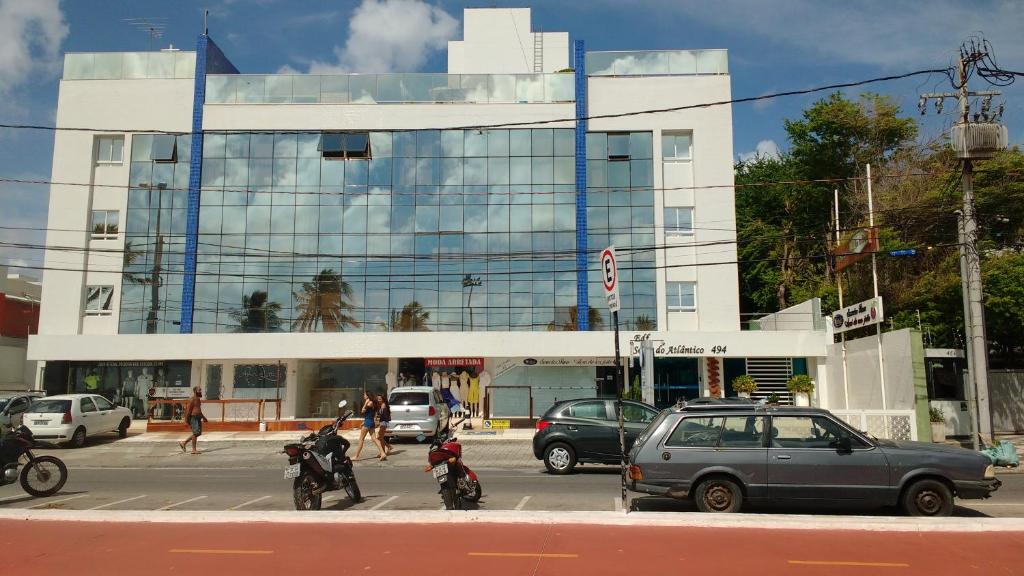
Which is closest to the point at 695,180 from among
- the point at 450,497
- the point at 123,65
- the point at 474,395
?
the point at 474,395

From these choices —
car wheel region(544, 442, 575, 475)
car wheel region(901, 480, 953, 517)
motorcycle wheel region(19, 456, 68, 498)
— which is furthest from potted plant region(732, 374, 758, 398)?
motorcycle wheel region(19, 456, 68, 498)

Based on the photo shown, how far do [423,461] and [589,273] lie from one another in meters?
15.3

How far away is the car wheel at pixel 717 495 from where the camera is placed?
10.1 meters

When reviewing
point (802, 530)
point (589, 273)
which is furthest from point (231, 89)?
point (802, 530)

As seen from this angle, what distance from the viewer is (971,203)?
62.5ft

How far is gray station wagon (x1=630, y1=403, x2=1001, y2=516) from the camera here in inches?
385

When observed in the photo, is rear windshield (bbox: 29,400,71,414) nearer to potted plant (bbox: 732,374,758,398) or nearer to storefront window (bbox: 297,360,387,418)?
storefront window (bbox: 297,360,387,418)

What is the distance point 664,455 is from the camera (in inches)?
403

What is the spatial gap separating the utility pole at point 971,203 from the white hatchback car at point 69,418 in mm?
25518

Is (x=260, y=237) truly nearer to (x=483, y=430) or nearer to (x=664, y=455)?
(x=483, y=430)

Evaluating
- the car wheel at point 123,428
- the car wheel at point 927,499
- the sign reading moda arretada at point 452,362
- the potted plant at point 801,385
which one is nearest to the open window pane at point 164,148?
the car wheel at point 123,428

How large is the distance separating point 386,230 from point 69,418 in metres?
14.4

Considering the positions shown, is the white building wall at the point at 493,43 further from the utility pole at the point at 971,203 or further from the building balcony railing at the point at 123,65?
the utility pole at the point at 971,203

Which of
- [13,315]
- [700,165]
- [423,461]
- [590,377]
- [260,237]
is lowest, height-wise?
[423,461]
